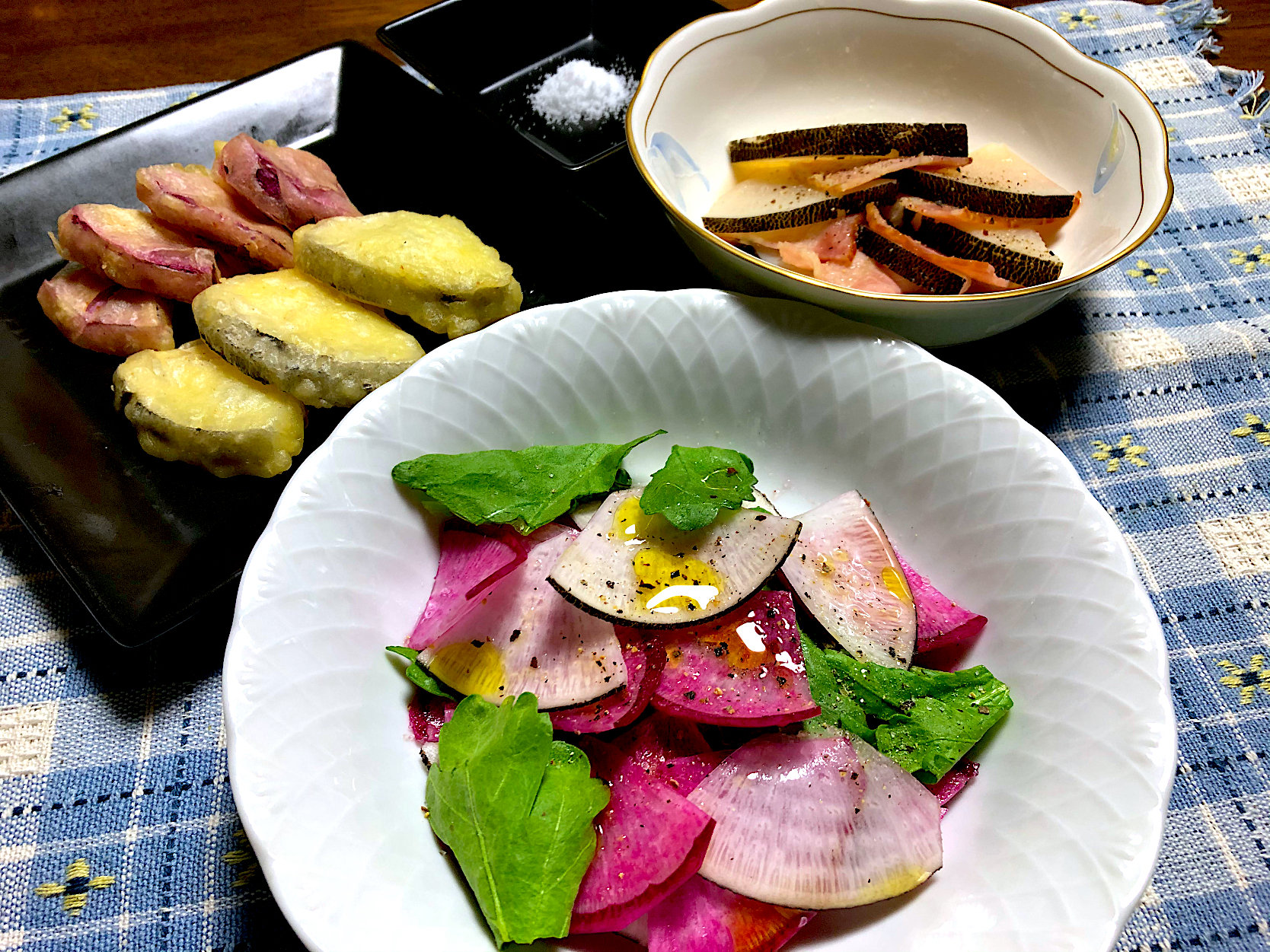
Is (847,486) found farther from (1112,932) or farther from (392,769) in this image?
(392,769)

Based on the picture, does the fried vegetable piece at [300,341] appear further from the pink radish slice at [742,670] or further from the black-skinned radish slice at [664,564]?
the pink radish slice at [742,670]

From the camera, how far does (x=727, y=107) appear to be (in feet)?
6.07

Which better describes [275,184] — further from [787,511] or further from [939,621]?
[939,621]

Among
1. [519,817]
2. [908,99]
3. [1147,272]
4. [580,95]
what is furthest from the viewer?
[580,95]

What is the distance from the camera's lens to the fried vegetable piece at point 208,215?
1.53 metres

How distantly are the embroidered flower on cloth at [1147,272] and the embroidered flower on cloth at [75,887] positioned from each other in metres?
2.12

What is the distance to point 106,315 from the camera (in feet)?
4.84

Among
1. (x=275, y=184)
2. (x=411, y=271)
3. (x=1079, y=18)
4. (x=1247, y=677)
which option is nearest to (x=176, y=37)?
(x=275, y=184)

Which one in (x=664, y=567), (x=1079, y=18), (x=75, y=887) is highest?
(x=1079, y=18)

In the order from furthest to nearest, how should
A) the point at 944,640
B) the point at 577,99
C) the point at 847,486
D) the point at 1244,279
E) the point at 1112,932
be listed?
the point at 577,99, the point at 1244,279, the point at 847,486, the point at 944,640, the point at 1112,932

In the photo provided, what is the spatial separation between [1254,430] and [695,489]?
120 centimetres

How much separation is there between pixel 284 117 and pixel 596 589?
1503mm

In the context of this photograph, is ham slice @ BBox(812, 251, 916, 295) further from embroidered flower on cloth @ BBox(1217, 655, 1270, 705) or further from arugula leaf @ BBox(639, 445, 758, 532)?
embroidered flower on cloth @ BBox(1217, 655, 1270, 705)

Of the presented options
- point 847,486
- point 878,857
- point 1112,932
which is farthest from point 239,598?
point 1112,932
